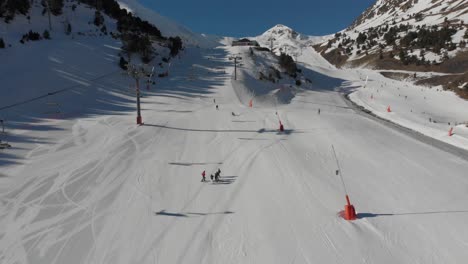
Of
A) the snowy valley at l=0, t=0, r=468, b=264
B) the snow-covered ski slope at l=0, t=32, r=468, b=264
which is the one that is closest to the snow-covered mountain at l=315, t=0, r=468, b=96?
the snowy valley at l=0, t=0, r=468, b=264

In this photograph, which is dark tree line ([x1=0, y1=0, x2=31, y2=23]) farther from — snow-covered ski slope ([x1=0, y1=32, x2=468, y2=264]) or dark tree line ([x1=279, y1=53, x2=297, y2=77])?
dark tree line ([x1=279, y1=53, x2=297, y2=77])

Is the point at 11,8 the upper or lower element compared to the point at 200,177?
upper

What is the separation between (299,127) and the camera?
2714 cm

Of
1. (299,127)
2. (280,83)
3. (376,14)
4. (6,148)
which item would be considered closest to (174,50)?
(280,83)

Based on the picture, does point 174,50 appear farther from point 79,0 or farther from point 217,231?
point 217,231

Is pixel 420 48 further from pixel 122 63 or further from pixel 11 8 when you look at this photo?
pixel 11 8

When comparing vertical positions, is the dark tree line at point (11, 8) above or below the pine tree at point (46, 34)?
above

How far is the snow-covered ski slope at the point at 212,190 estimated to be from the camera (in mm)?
10466

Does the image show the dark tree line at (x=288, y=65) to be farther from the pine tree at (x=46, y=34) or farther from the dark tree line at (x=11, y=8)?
the dark tree line at (x=11, y=8)

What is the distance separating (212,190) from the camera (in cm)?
1446

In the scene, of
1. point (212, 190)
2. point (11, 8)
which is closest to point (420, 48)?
point (212, 190)

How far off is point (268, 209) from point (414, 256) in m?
5.53

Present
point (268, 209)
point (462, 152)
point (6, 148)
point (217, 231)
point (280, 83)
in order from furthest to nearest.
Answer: point (280, 83)
point (462, 152)
point (6, 148)
point (268, 209)
point (217, 231)

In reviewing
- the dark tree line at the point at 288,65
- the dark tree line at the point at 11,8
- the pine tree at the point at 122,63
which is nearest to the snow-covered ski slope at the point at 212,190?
the pine tree at the point at 122,63
